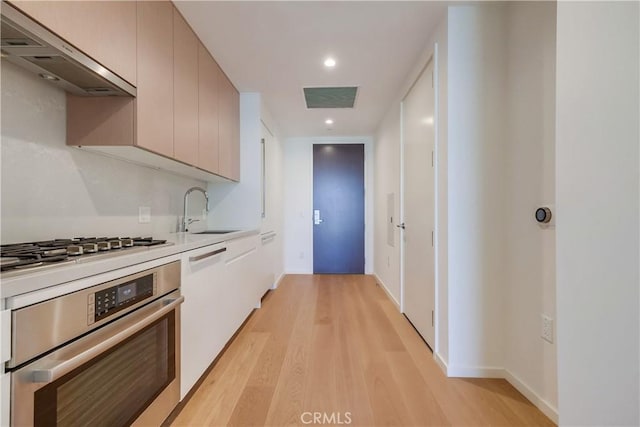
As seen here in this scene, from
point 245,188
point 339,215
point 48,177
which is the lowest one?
point 339,215

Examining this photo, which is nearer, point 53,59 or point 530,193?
point 53,59

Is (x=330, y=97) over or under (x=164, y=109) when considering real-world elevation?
over

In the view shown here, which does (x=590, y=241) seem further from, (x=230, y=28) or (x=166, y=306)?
(x=230, y=28)

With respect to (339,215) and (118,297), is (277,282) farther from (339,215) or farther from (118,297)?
(118,297)

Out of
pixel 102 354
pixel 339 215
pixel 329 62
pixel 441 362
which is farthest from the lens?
pixel 339 215

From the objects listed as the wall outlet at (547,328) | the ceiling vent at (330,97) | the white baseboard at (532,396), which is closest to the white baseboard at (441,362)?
the white baseboard at (532,396)

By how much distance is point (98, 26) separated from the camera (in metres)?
1.13

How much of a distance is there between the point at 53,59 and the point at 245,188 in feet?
6.54

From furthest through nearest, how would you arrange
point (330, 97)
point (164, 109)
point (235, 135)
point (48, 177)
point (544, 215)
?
point (330, 97), point (235, 135), point (164, 109), point (544, 215), point (48, 177)

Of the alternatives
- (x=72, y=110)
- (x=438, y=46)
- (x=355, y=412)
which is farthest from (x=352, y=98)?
(x=355, y=412)

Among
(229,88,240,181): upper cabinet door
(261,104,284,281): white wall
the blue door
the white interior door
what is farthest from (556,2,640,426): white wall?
the blue door

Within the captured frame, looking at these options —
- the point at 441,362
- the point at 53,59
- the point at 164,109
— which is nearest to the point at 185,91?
the point at 164,109

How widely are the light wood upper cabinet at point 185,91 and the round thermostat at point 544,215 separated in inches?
83.7

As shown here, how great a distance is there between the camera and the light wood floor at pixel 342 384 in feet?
4.49
